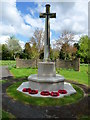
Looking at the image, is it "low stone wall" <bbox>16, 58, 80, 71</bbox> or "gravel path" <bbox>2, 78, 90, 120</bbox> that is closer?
"gravel path" <bbox>2, 78, 90, 120</bbox>

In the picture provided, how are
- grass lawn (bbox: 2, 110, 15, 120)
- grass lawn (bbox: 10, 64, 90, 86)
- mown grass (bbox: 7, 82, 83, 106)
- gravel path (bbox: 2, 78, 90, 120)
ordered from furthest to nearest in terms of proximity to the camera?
grass lawn (bbox: 10, 64, 90, 86), mown grass (bbox: 7, 82, 83, 106), gravel path (bbox: 2, 78, 90, 120), grass lawn (bbox: 2, 110, 15, 120)

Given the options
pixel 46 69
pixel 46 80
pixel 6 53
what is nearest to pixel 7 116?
pixel 46 80

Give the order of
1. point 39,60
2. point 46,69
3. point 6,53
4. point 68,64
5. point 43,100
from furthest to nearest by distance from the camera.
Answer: point 6,53, point 39,60, point 68,64, point 46,69, point 43,100

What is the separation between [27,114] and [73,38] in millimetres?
28089

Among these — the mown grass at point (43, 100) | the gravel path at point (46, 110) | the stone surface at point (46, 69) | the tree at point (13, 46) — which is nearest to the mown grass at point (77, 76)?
the stone surface at point (46, 69)

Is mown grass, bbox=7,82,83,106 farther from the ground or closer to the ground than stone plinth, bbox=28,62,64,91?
closer to the ground

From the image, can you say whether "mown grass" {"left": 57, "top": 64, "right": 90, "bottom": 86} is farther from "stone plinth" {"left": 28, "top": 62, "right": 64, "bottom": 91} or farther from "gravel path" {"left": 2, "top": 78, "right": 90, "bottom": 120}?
"gravel path" {"left": 2, "top": 78, "right": 90, "bottom": 120}

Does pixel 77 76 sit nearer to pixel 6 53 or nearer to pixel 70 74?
pixel 70 74

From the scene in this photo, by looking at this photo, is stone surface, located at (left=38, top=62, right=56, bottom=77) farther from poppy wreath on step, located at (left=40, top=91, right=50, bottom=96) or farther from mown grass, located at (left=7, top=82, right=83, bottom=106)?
mown grass, located at (left=7, top=82, right=83, bottom=106)

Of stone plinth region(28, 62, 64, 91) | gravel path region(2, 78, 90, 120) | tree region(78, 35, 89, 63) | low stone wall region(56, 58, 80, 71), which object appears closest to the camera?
gravel path region(2, 78, 90, 120)

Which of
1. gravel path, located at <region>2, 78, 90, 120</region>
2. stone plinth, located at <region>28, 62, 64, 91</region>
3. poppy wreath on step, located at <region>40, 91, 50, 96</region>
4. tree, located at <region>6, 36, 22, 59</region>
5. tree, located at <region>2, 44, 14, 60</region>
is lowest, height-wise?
gravel path, located at <region>2, 78, 90, 120</region>

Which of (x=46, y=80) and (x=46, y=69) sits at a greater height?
(x=46, y=69)

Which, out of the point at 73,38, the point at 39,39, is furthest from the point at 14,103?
the point at 73,38

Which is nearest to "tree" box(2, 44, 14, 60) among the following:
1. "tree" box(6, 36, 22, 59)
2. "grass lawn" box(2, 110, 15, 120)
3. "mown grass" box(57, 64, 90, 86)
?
"tree" box(6, 36, 22, 59)
